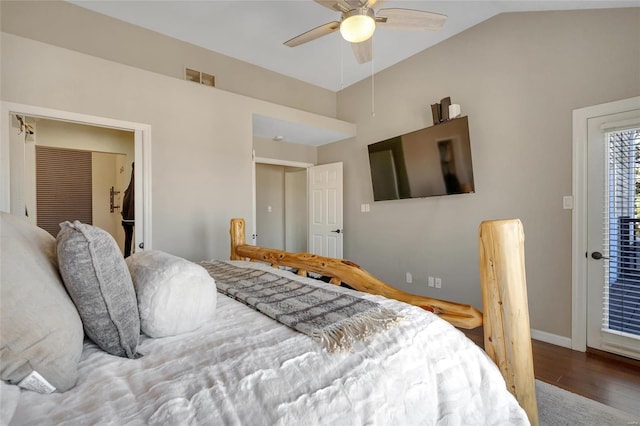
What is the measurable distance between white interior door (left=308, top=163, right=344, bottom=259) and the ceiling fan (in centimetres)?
238

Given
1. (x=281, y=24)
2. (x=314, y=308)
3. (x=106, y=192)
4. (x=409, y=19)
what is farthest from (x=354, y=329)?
(x=106, y=192)

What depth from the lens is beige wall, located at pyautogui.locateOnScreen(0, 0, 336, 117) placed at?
2.56 m

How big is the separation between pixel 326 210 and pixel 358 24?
304 centimetres

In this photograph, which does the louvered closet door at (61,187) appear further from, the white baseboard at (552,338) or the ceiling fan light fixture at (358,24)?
the white baseboard at (552,338)

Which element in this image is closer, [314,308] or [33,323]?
[33,323]

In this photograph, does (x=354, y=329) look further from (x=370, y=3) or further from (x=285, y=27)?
(x=285, y=27)

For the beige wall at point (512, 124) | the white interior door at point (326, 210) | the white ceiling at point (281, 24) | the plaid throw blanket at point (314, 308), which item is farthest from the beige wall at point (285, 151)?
the plaid throw blanket at point (314, 308)

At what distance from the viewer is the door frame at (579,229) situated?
7.64 feet

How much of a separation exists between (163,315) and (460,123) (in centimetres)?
314

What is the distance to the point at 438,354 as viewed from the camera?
3.00 ft

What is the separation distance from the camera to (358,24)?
1.88 m

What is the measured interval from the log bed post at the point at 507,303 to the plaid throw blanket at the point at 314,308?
1.27ft

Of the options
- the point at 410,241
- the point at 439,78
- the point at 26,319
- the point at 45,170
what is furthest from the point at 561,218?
the point at 45,170

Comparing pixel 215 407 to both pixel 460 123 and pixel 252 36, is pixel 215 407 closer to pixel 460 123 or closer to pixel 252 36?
pixel 460 123
